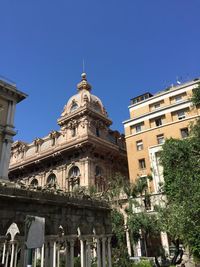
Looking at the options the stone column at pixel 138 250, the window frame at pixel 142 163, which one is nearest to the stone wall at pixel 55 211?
the stone column at pixel 138 250

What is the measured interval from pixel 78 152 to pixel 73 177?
3825mm

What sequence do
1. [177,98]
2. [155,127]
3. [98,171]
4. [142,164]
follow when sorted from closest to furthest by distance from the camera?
[142,164] < [155,127] < [177,98] < [98,171]

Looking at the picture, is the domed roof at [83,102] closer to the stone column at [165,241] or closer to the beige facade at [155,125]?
→ the beige facade at [155,125]

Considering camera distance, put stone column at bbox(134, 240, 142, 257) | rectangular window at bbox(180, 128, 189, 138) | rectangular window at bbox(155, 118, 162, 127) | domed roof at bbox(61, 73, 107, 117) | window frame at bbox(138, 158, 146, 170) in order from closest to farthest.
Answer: stone column at bbox(134, 240, 142, 257) → rectangular window at bbox(180, 128, 189, 138) → window frame at bbox(138, 158, 146, 170) → rectangular window at bbox(155, 118, 162, 127) → domed roof at bbox(61, 73, 107, 117)

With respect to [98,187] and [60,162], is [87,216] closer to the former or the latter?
[98,187]

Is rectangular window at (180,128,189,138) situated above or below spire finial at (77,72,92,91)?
below

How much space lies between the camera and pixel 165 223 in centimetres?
2244

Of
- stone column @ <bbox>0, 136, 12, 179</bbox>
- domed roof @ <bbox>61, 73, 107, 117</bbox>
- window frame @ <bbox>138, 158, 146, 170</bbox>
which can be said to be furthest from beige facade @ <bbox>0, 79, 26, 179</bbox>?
window frame @ <bbox>138, 158, 146, 170</bbox>

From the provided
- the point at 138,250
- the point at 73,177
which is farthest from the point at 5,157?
the point at 138,250

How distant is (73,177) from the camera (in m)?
40.7

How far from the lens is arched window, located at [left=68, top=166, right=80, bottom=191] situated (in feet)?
132

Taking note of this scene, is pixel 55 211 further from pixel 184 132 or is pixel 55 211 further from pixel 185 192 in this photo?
pixel 184 132

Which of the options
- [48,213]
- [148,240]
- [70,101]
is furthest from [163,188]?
[70,101]

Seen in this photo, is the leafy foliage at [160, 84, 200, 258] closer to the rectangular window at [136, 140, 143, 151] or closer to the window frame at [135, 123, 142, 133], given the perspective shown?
the rectangular window at [136, 140, 143, 151]
